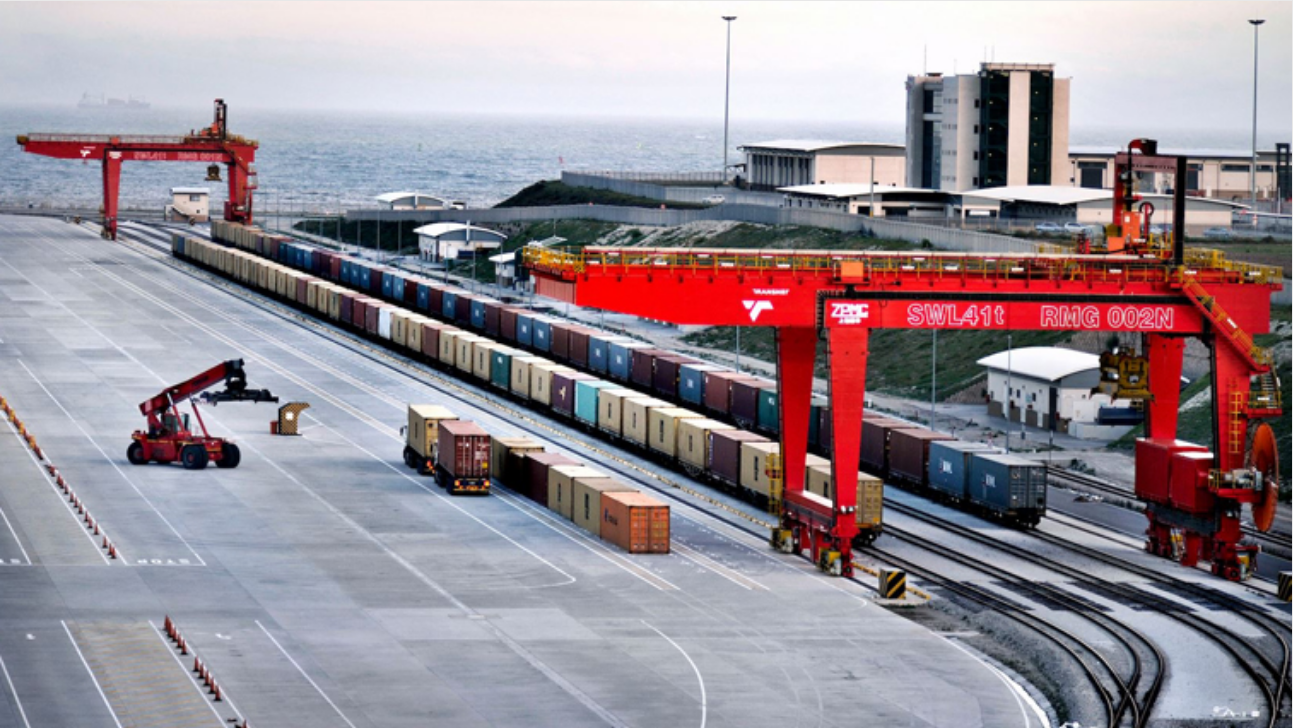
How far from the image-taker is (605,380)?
121125 mm

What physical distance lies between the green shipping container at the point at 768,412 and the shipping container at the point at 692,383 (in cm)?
742

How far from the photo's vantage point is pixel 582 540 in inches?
3056

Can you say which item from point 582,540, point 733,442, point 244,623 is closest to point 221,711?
point 244,623

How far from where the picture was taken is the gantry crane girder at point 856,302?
7450 cm

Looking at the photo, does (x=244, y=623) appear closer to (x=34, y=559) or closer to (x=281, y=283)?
(x=34, y=559)

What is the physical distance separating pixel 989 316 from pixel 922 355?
58630 millimetres

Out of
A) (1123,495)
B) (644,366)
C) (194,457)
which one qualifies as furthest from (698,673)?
(644,366)

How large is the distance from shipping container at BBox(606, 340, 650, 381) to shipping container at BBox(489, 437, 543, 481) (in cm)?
2742

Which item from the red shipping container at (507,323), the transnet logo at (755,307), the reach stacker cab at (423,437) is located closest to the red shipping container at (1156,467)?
the transnet logo at (755,307)

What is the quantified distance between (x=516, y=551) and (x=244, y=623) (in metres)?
14.6

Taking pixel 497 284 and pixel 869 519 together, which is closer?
pixel 869 519

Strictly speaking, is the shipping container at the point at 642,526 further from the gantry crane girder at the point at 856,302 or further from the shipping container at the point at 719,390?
the shipping container at the point at 719,390

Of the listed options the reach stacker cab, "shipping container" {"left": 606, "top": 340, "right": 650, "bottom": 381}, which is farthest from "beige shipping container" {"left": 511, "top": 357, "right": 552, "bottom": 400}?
the reach stacker cab

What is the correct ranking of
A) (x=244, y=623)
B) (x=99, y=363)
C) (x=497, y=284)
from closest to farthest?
(x=244, y=623), (x=99, y=363), (x=497, y=284)
